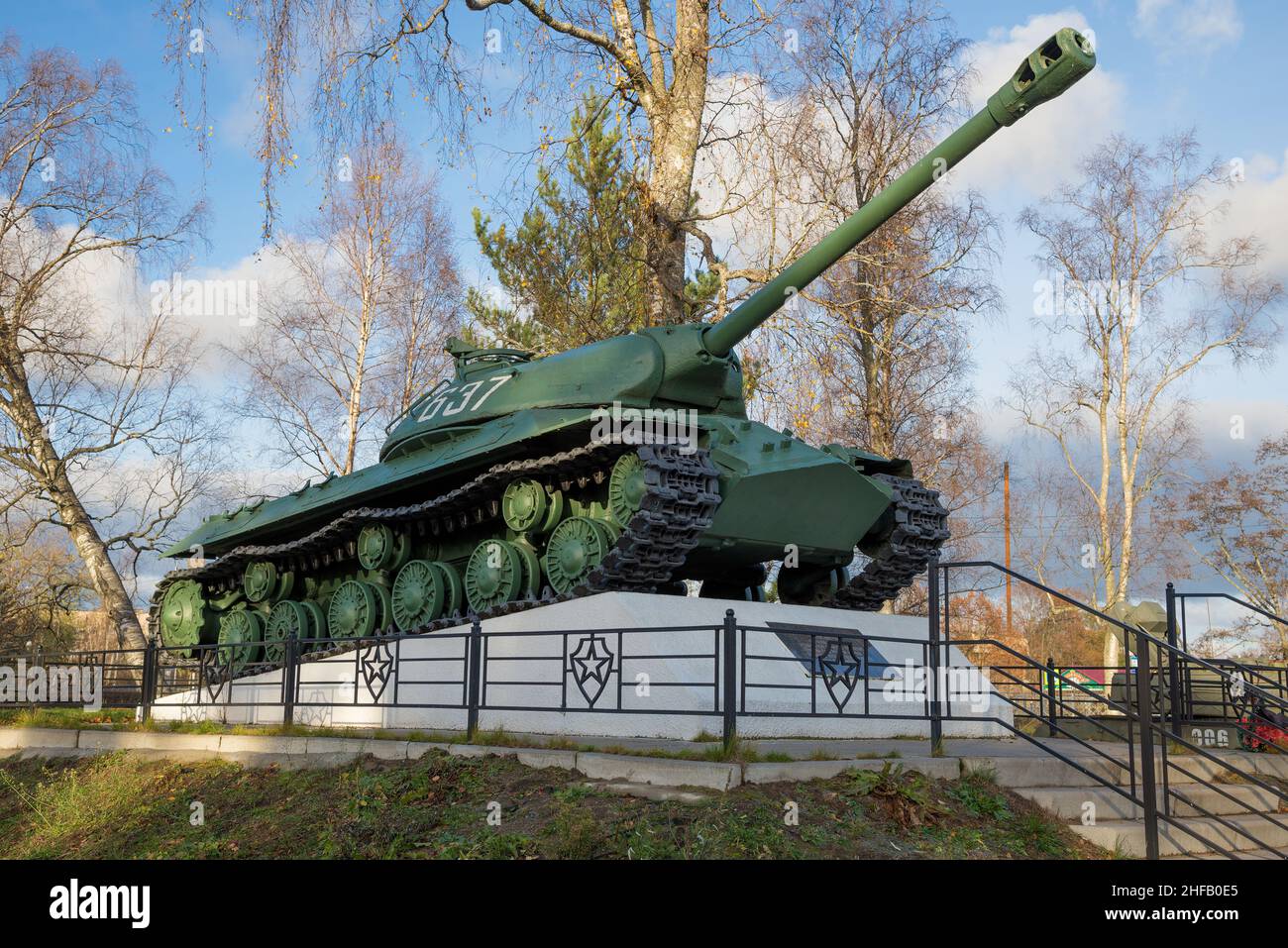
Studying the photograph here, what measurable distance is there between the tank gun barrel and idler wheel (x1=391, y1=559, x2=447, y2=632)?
433cm

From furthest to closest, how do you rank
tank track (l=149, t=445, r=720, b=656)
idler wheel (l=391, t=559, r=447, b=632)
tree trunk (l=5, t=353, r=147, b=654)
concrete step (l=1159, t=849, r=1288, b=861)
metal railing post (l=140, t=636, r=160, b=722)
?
1. tree trunk (l=5, t=353, r=147, b=654)
2. metal railing post (l=140, t=636, r=160, b=722)
3. idler wheel (l=391, t=559, r=447, b=632)
4. tank track (l=149, t=445, r=720, b=656)
5. concrete step (l=1159, t=849, r=1288, b=861)

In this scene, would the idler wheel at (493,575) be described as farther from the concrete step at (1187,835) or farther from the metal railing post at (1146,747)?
the metal railing post at (1146,747)

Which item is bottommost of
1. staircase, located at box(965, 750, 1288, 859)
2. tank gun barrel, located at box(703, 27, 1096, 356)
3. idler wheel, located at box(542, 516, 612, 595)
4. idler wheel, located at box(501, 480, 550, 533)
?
staircase, located at box(965, 750, 1288, 859)

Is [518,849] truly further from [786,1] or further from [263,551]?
[786,1]

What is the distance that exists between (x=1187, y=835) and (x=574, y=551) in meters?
6.45

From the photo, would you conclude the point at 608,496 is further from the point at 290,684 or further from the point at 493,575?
the point at 290,684

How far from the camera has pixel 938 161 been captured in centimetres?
998

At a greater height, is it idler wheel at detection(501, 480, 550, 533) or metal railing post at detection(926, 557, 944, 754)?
idler wheel at detection(501, 480, 550, 533)

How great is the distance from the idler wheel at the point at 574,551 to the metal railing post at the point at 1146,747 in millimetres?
5658

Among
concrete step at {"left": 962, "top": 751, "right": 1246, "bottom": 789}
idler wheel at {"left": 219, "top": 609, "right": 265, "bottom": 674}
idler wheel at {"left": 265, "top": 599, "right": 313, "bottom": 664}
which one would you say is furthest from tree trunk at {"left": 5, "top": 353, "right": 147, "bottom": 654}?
concrete step at {"left": 962, "top": 751, "right": 1246, "bottom": 789}

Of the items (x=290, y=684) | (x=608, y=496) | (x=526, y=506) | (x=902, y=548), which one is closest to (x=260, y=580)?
(x=290, y=684)

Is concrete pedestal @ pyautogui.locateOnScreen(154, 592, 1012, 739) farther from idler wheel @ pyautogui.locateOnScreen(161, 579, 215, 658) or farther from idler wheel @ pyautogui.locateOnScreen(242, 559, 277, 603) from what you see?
idler wheel @ pyautogui.locateOnScreen(161, 579, 215, 658)

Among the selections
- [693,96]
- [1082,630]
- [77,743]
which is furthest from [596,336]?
[1082,630]

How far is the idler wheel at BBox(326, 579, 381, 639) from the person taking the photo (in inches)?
588
